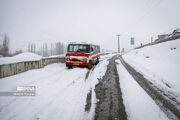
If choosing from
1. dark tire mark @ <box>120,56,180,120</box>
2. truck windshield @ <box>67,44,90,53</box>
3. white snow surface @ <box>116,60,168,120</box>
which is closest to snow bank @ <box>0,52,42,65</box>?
truck windshield @ <box>67,44,90,53</box>

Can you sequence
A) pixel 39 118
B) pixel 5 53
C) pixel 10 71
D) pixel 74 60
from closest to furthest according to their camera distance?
pixel 39 118 < pixel 10 71 < pixel 74 60 < pixel 5 53

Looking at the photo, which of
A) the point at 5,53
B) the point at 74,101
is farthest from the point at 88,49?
the point at 5,53

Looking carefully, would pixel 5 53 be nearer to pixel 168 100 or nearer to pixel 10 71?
pixel 10 71

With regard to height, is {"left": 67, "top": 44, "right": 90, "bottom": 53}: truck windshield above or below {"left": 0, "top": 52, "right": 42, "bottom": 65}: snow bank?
above

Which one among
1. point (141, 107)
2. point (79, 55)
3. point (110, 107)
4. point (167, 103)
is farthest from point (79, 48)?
point (167, 103)

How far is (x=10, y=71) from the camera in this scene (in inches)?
218

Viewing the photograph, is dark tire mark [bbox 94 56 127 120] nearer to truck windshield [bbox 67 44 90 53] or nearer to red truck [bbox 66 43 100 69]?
red truck [bbox 66 43 100 69]

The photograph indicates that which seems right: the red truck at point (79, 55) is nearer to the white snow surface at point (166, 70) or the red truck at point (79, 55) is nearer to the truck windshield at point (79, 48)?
the truck windshield at point (79, 48)

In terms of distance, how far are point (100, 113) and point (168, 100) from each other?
2492mm

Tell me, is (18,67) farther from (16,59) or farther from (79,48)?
(16,59)

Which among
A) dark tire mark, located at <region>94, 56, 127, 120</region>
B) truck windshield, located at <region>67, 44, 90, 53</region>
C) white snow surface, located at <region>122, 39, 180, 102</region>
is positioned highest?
truck windshield, located at <region>67, 44, 90, 53</region>

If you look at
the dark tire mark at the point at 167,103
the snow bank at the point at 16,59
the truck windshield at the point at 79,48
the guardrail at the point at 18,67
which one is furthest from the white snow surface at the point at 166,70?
the snow bank at the point at 16,59

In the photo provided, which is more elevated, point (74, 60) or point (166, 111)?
point (74, 60)

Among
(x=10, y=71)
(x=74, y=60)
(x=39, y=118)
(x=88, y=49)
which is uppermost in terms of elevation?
(x=88, y=49)
